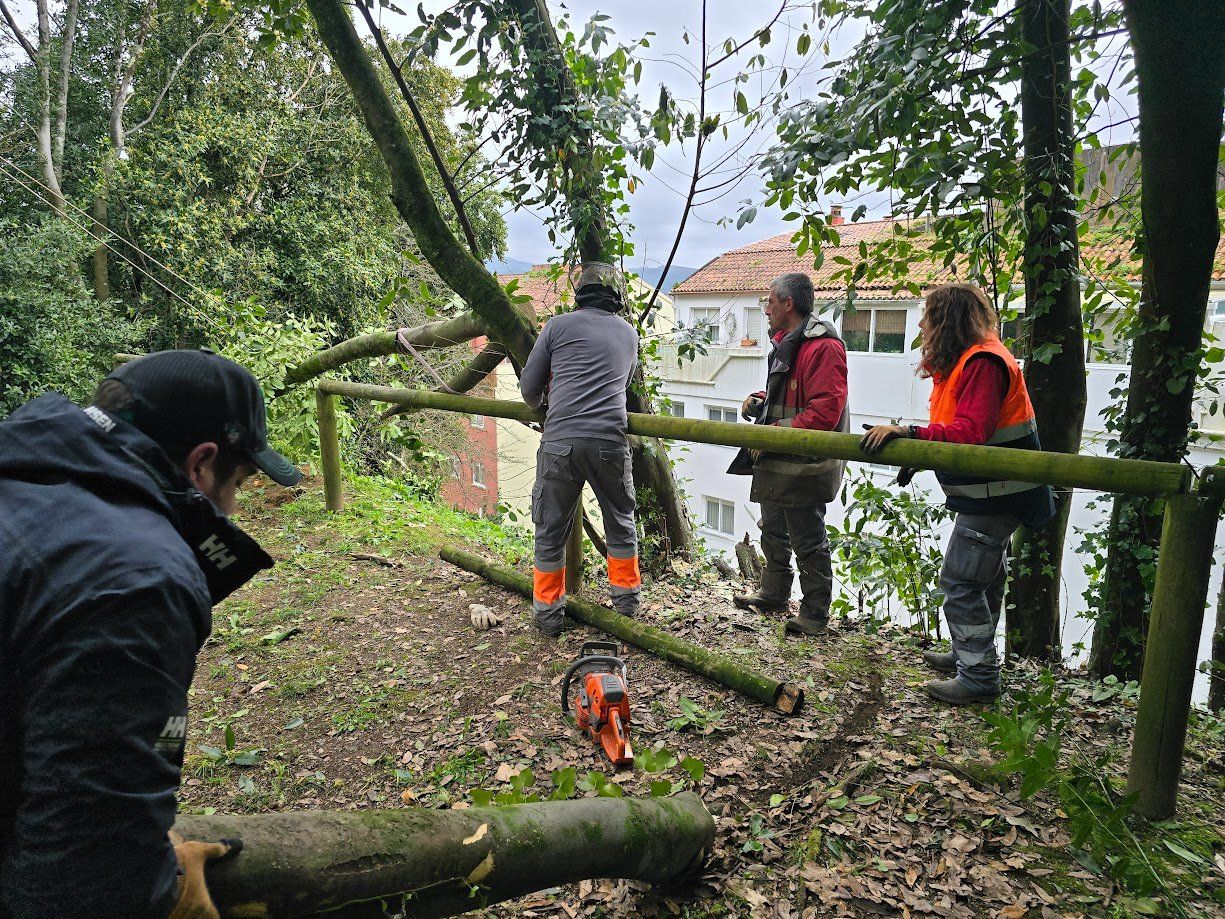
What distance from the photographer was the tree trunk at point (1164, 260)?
2904mm

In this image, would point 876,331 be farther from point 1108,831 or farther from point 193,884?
point 193,884

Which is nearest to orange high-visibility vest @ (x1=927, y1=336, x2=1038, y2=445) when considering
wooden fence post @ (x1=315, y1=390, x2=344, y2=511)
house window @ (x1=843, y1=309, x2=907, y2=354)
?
wooden fence post @ (x1=315, y1=390, x2=344, y2=511)

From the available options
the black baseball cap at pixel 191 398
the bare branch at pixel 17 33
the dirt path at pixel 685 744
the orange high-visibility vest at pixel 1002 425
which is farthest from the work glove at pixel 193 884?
the bare branch at pixel 17 33

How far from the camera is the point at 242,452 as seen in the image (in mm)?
1452

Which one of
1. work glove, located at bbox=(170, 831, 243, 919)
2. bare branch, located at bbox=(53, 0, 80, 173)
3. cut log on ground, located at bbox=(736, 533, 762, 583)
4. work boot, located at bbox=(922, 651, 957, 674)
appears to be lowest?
cut log on ground, located at bbox=(736, 533, 762, 583)

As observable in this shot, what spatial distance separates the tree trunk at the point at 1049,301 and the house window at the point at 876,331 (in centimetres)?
909

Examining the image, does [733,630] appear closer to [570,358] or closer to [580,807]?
[570,358]

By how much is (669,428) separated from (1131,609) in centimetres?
251

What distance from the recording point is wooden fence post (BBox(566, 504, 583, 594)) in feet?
14.5

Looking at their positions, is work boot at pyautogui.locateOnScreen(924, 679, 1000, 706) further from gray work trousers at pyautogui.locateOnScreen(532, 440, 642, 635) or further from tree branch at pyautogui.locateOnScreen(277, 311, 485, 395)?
tree branch at pyautogui.locateOnScreen(277, 311, 485, 395)

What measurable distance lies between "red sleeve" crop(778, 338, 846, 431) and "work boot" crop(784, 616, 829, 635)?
1116 millimetres

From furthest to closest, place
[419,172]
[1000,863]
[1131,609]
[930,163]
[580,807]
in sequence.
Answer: [419,172] < [1131,609] < [930,163] < [1000,863] < [580,807]

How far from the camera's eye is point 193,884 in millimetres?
1148

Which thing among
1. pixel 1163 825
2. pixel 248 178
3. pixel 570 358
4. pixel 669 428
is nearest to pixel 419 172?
pixel 570 358
